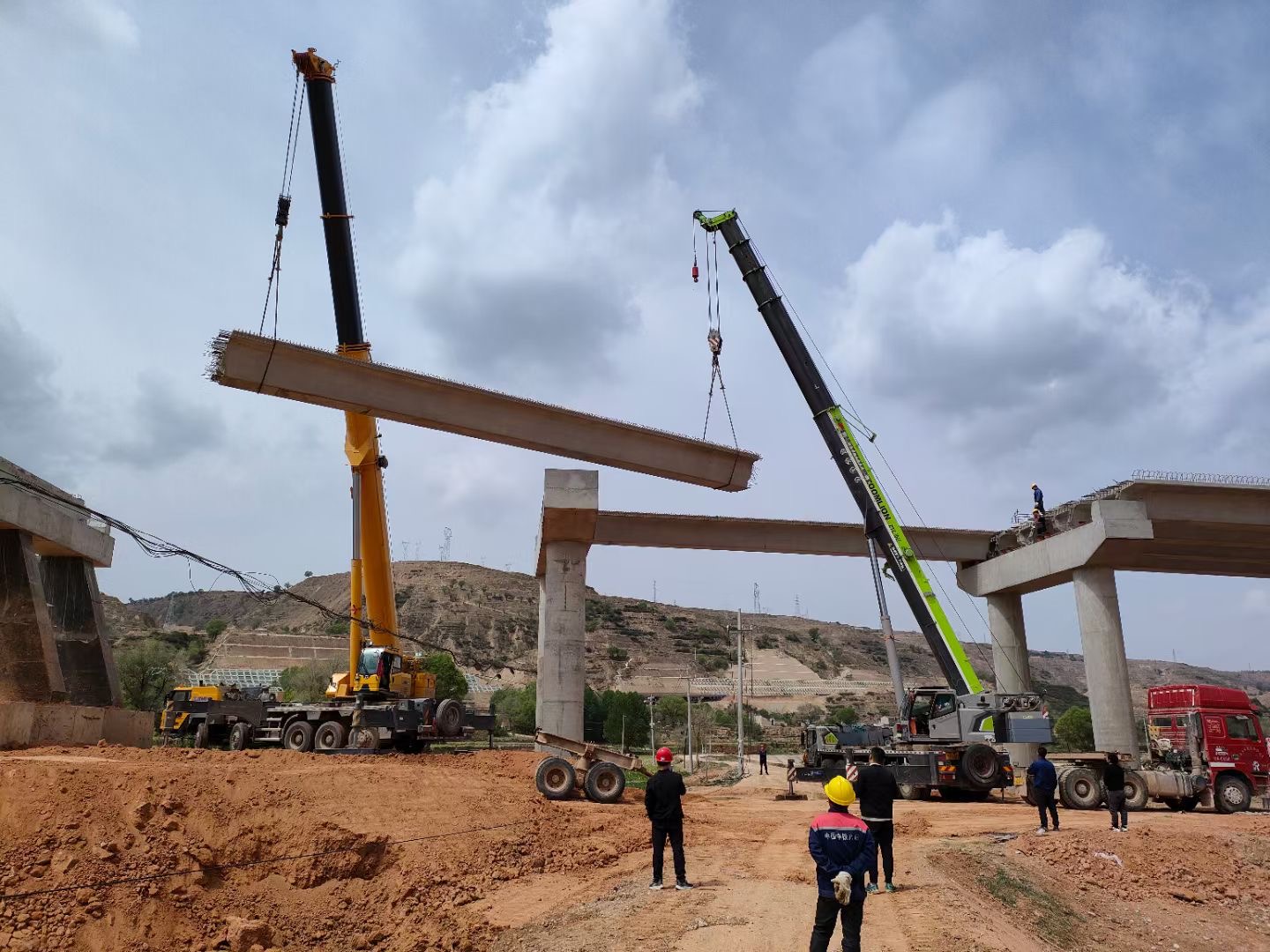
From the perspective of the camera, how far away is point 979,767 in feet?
68.7

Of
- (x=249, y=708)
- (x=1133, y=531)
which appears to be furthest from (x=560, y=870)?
(x=1133, y=531)

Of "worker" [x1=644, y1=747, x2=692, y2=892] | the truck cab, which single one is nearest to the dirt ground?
"worker" [x1=644, y1=747, x2=692, y2=892]

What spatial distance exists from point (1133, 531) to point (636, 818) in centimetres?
1725

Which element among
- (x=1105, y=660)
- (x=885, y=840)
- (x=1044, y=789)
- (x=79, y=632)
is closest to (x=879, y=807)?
(x=885, y=840)

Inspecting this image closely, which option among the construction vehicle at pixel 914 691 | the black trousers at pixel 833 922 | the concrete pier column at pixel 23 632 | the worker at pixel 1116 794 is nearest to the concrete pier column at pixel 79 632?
the concrete pier column at pixel 23 632

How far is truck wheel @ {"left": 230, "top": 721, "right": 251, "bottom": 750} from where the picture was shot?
24.6m

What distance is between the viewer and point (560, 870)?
12.3 metres

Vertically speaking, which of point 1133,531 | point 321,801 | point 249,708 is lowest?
point 321,801

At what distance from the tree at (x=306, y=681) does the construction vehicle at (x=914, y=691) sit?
35.6 metres

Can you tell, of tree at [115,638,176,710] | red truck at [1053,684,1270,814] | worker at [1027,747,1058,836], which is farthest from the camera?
tree at [115,638,176,710]

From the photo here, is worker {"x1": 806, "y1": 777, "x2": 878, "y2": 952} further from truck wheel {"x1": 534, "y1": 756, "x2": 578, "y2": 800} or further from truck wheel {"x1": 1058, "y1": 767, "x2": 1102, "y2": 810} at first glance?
truck wheel {"x1": 1058, "y1": 767, "x2": 1102, "y2": 810}

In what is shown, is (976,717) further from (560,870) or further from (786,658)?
(786,658)

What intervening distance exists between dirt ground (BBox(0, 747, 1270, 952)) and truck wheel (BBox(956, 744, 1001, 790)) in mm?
4694

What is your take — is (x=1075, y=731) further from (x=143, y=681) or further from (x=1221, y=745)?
(x=143, y=681)
